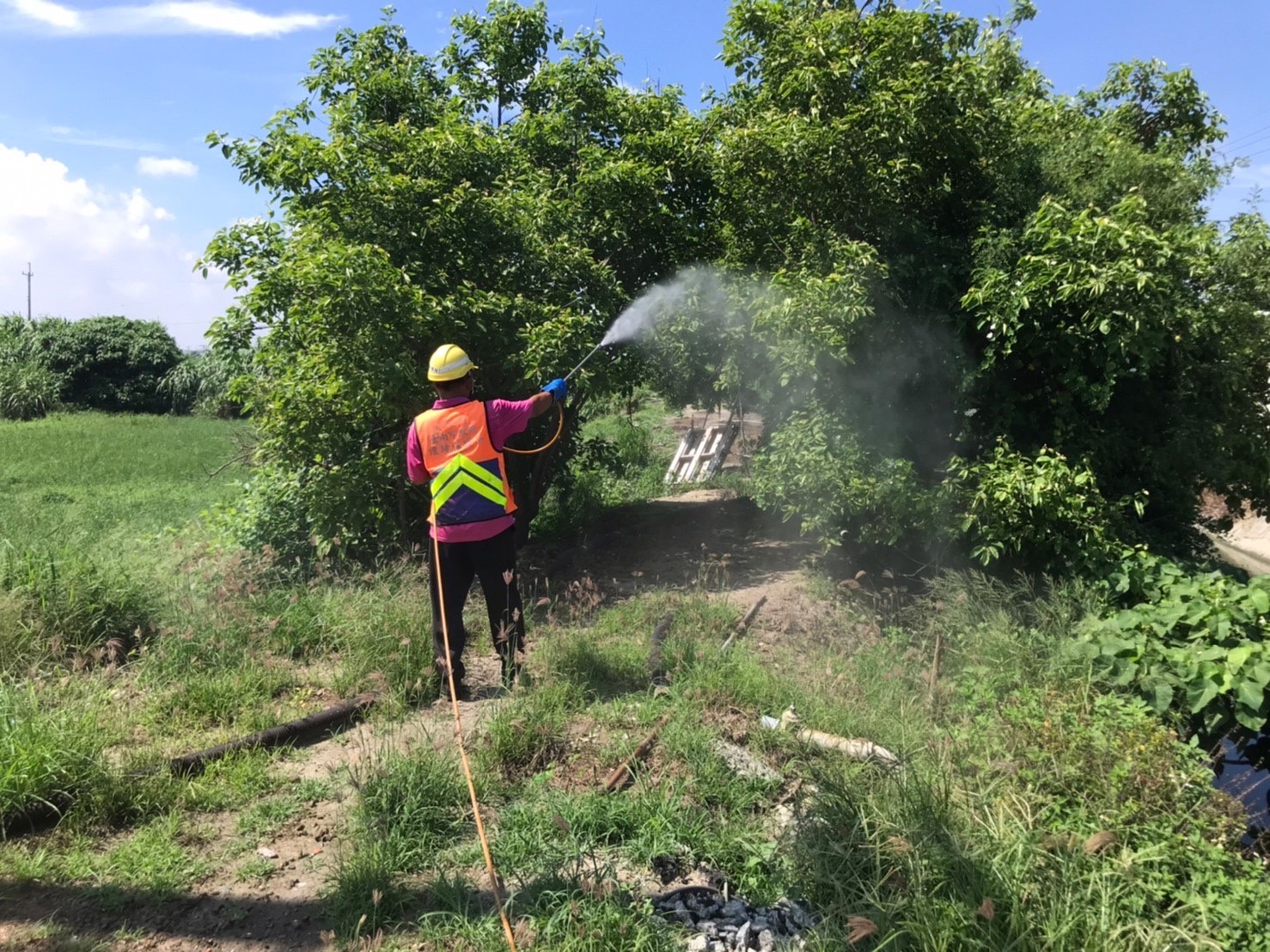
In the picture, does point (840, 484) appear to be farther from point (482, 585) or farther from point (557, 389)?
point (482, 585)

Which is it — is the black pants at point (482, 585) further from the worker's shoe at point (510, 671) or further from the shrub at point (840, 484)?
the shrub at point (840, 484)

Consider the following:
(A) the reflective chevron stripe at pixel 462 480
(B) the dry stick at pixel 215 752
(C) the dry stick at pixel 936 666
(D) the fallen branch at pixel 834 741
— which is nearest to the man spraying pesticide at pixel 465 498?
(A) the reflective chevron stripe at pixel 462 480

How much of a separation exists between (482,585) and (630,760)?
64.7 inches

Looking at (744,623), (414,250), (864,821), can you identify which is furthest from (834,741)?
(414,250)

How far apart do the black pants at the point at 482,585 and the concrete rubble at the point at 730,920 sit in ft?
7.24

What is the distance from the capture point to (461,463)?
5.38m

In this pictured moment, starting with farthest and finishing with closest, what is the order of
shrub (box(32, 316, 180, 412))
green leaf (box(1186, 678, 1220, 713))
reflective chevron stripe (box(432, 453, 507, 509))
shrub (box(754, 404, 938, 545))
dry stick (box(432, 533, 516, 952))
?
1. shrub (box(32, 316, 180, 412))
2. shrub (box(754, 404, 938, 545))
3. reflective chevron stripe (box(432, 453, 507, 509))
4. green leaf (box(1186, 678, 1220, 713))
5. dry stick (box(432, 533, 516, 952))

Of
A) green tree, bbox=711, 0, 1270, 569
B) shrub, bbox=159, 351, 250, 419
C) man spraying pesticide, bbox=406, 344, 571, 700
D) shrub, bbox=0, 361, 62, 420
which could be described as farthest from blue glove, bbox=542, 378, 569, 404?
shrub, bbox=0, 361, 62, 420

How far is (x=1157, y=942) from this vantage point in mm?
3262

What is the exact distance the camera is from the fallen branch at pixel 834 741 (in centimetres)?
462

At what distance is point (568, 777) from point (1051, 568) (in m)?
4.42

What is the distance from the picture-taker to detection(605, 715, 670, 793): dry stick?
439 centimetres

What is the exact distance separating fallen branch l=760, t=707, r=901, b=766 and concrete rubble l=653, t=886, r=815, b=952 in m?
1.09

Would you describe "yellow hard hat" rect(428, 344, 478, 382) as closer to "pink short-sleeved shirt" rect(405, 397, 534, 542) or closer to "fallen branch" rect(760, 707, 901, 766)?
"pink short-sleeved shirt" rect(405, 397, 534, 542)
